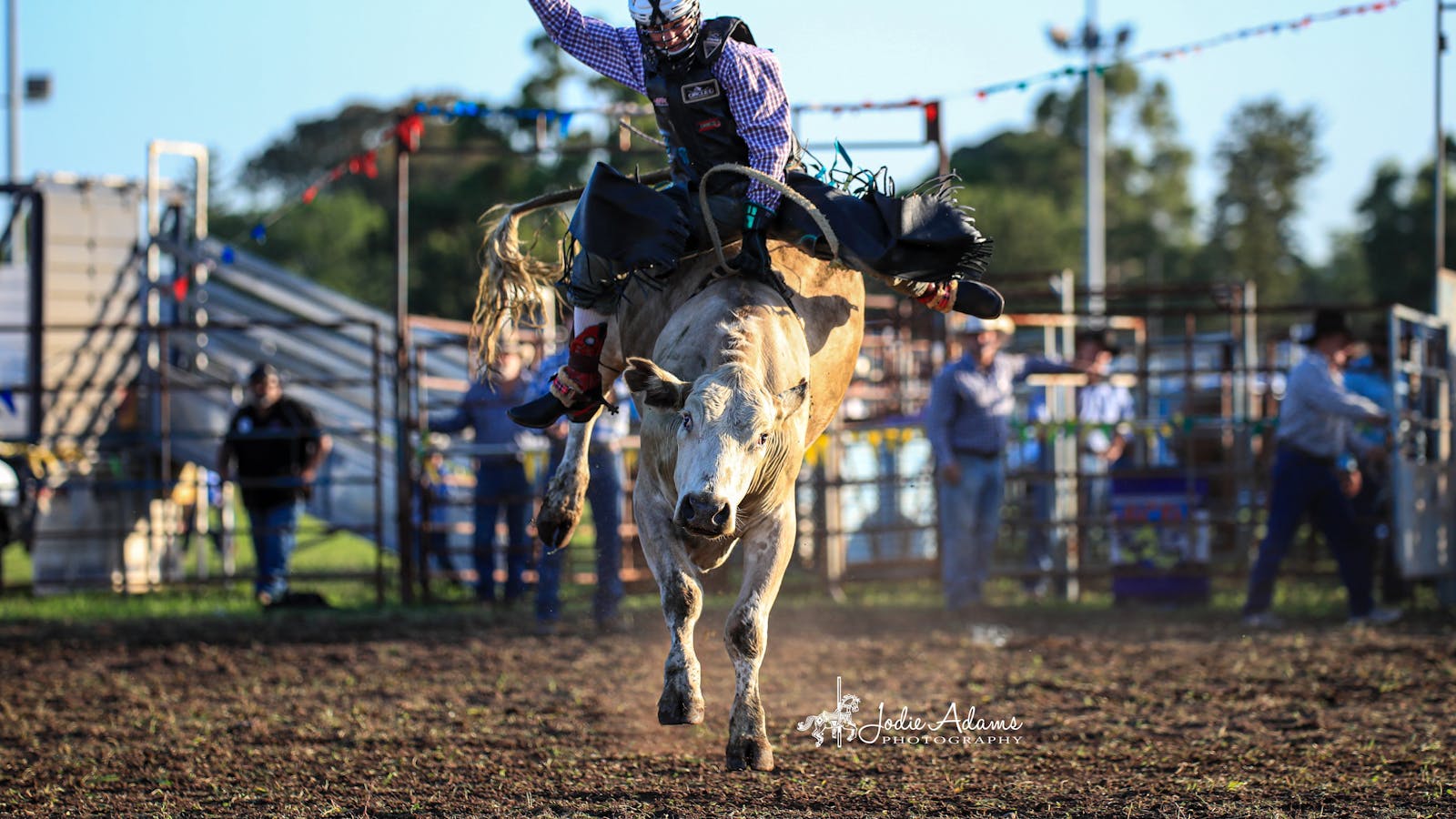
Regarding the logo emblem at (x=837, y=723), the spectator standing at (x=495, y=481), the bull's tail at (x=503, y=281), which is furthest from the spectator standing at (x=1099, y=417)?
the bull's tail at (x=503, y=281)

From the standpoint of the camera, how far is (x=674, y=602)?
17.1ft

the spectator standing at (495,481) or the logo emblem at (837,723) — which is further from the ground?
the spectator standing at (495,481)

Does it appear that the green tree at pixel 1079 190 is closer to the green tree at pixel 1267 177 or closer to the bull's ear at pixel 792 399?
the green tree at pixel 1267 177

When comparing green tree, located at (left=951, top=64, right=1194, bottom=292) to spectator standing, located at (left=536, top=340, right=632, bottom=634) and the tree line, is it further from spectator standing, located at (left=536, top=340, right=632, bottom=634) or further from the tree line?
spectator standing, located at (left=536, top=340, right=632, bottom=634)

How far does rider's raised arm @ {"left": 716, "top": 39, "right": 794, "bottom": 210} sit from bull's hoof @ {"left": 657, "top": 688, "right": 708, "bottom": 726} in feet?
6.27

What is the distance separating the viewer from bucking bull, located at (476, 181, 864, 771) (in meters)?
4.55

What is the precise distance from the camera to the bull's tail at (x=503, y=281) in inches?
276

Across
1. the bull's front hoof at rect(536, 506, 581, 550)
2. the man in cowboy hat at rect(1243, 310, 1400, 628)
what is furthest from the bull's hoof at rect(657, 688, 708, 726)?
the man in cowboy hat at rect(1243, 310, 1400, 628)

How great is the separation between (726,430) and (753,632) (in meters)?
0.98

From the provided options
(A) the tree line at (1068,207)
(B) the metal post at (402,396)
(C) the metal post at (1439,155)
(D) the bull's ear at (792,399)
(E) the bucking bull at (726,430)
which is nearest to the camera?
(E) the bucking bull at (726,430)

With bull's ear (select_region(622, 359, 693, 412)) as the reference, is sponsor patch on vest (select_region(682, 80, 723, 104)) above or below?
above

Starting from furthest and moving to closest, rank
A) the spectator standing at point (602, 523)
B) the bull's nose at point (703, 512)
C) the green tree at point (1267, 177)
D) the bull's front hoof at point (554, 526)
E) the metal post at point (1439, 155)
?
the green tree at point (1267, 177), the metal post at point (1439, 155), the spectator standing at point (602, 523), the bull's front hoof at point (554, 526), the bull's nose at point (703, 512)

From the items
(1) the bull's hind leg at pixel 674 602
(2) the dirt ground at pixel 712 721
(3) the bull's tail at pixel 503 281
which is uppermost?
(3) the bull's tail at pixel 503 281

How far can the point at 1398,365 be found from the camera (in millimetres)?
10578
